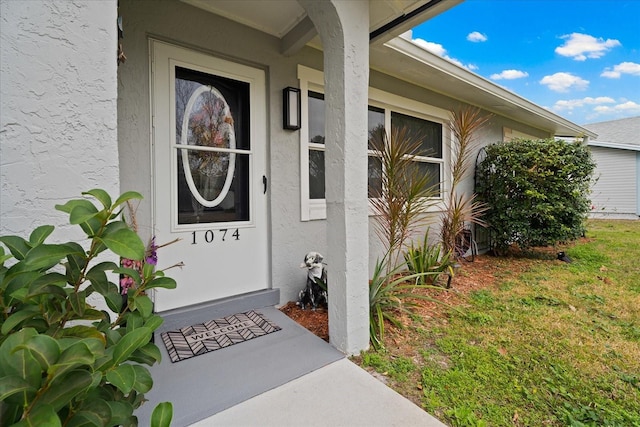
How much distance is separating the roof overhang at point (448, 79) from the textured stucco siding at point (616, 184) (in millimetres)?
10143

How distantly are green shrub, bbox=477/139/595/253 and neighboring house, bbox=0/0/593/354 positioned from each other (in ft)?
8.24

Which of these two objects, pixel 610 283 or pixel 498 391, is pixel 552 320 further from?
pixel 610 283

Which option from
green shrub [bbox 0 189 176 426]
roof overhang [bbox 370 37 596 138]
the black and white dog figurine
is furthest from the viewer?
roof overhang [bbox 370 37 596 138]

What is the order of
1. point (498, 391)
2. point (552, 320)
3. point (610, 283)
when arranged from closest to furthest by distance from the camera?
point (498, 391) → point (552, 320) → point (610, 283)

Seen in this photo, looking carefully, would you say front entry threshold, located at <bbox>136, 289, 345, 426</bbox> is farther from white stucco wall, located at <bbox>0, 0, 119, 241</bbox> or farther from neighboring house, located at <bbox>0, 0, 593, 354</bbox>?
white stucco wall, located at <bbox>0, 0, 119, 241</bbox>

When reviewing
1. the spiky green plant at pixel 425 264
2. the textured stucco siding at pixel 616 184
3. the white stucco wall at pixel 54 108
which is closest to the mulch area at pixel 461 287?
the spiky green plant at pixel 425 264

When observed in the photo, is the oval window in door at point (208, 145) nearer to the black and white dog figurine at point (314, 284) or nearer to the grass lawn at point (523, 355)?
the black and white dog figurine at point (314, 284)

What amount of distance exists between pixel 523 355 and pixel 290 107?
3145mm

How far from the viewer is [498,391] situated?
6.33ft

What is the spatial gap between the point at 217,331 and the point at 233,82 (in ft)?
8.10

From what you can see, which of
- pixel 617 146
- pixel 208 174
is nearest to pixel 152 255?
pixel 208 174

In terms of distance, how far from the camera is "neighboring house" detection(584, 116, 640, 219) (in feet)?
42.5

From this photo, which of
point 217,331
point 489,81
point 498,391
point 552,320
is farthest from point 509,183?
point 217,331

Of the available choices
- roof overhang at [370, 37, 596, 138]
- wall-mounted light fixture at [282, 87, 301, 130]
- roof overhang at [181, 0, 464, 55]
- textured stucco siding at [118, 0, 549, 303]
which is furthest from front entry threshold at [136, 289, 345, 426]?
roof overhang at [370, 37, 596, 138]
